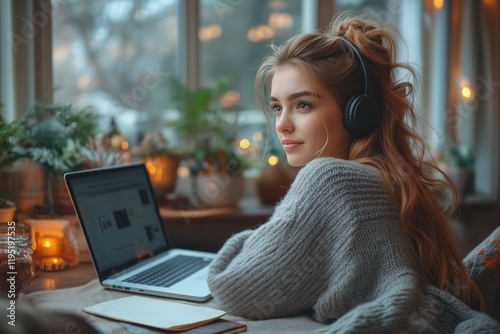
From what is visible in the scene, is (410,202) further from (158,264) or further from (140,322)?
(158,264)

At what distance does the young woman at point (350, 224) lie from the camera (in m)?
1.05

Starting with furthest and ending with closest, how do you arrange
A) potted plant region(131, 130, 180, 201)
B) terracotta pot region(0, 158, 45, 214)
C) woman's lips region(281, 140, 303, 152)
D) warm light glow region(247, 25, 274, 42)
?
warm light glow region(247, 25, 274, 42)
potted plant region(131, 130, 180, 201)
terracotta pot region(0, 158, 45, 214)
woman's lips region(281, 140, 303, 152)

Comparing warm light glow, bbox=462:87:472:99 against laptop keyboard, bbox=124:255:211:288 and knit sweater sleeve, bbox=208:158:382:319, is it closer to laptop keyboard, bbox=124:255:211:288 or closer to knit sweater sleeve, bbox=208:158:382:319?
laptop keyboard, bbox=124:255:211:288

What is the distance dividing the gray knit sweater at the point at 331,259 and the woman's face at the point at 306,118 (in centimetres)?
16

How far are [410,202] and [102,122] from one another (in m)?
1.33

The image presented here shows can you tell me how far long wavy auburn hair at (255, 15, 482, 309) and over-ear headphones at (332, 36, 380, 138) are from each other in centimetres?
2

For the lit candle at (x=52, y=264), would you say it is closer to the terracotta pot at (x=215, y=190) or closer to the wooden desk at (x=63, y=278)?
the wooden desk at (x=63, y=278)

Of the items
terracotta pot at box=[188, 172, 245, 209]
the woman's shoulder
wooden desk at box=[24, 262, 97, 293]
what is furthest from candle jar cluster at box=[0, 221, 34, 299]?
terracotta pot at box=[188, 172, 245, 209]

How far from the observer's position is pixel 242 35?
8.40 ft

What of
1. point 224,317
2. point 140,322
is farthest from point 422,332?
point 140,322

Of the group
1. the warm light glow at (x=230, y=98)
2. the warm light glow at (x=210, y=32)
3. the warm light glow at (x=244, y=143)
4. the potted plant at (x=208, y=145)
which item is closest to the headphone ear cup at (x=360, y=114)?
the potted plant at (x=208, y=145)

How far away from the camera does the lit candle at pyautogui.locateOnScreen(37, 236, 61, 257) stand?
148 cm

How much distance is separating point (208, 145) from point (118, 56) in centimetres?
51

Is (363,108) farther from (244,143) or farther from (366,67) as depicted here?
(244,143)
